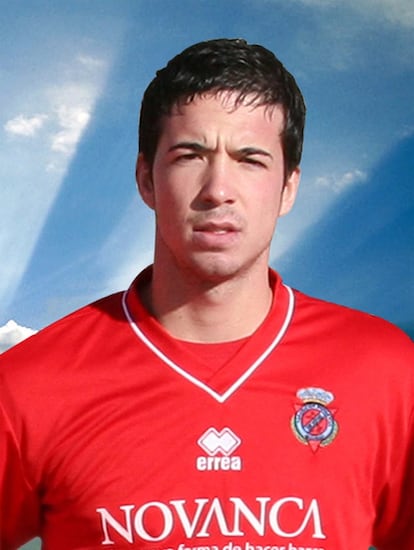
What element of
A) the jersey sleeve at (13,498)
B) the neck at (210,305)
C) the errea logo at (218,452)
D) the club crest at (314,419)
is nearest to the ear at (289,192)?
the neck at (210,305)

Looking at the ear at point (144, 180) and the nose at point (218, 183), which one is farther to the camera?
the ear at point (144, 180)

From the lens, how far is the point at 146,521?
3.08m

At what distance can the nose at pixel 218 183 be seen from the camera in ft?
10.1

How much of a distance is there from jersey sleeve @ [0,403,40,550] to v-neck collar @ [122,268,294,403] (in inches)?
24.0

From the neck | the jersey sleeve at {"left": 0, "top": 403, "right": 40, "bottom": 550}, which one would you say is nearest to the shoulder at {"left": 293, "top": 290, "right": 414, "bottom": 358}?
the neck

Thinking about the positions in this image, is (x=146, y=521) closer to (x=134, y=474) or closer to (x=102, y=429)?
(x=134, y=474)

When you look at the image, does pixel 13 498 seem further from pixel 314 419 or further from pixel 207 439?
pixel 314 419

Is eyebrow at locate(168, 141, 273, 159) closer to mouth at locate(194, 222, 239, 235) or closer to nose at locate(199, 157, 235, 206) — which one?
nose at locate(199, 157, 235, 206)

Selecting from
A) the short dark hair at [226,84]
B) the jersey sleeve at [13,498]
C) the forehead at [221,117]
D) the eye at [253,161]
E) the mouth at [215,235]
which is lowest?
the jersey sleeve at [13,498]

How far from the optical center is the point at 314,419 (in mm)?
3230

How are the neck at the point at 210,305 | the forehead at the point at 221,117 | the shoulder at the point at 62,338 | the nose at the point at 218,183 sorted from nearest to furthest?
the nose at the point at 218,183
the forehead at the point at 221,117
the neck at the point at 210,305
the shoulder at the point at 62,338

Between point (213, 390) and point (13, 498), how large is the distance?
852 mm

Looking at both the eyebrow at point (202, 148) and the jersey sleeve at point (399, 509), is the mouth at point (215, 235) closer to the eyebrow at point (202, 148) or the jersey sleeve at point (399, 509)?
the eyebrow at point (202, 148)

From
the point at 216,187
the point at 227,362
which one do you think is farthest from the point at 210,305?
the point at 216,187
